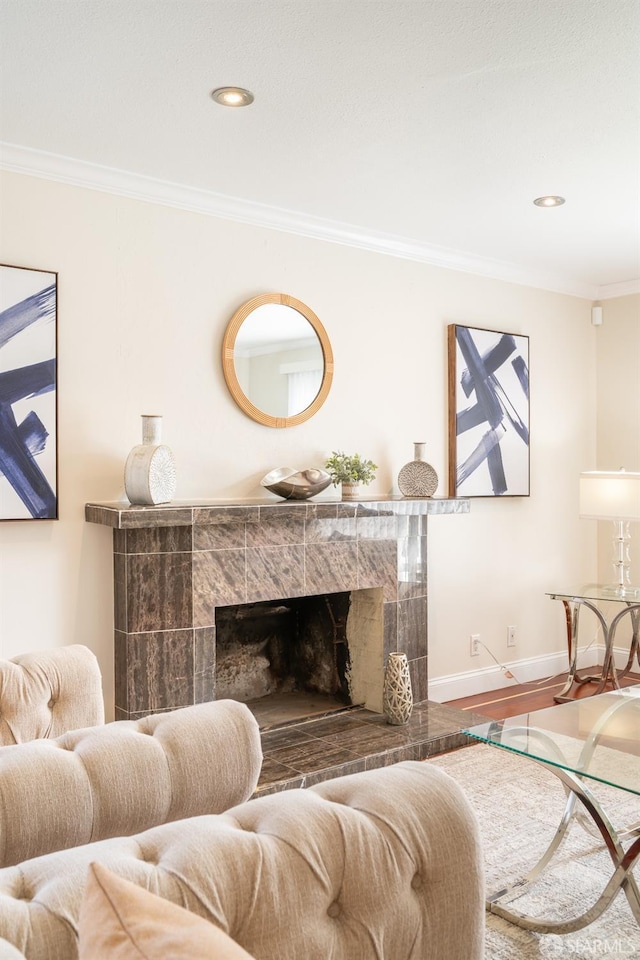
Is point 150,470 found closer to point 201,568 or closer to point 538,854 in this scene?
point 201,568

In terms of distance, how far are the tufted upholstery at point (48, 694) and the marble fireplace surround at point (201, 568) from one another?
91cm

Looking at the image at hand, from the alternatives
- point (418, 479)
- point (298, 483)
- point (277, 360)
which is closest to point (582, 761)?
point (298, 483)

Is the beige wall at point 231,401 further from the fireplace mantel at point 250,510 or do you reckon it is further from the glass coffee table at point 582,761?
the glass coffee table at point 582,761

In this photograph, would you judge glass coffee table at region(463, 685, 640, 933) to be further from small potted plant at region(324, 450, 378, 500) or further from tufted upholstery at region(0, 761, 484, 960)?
small potted plant at region(324, 450, 378, 500)

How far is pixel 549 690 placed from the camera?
4.77m

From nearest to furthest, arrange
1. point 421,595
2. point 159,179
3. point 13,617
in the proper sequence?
1. point 13,617
2. point 159,179
3. point 421,595

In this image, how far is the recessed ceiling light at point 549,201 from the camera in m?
3.58

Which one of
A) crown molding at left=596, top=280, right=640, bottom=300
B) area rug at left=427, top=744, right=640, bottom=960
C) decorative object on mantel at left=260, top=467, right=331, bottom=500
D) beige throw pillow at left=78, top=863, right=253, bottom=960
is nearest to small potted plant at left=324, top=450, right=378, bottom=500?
decorative object on mantel at left=260, top=467, right=331, bottom=500

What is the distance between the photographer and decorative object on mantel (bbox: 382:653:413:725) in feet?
12.2

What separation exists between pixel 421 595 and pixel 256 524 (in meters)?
1.15

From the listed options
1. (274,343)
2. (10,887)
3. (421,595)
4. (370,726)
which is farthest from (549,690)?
(10,887)

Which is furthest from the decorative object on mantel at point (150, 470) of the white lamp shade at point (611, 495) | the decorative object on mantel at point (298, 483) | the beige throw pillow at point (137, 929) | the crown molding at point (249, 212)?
the white lamp shade at point (611, 495)

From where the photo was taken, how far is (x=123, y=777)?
1.45 meters

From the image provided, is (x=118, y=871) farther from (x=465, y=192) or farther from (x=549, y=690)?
(x=549, y=690)
